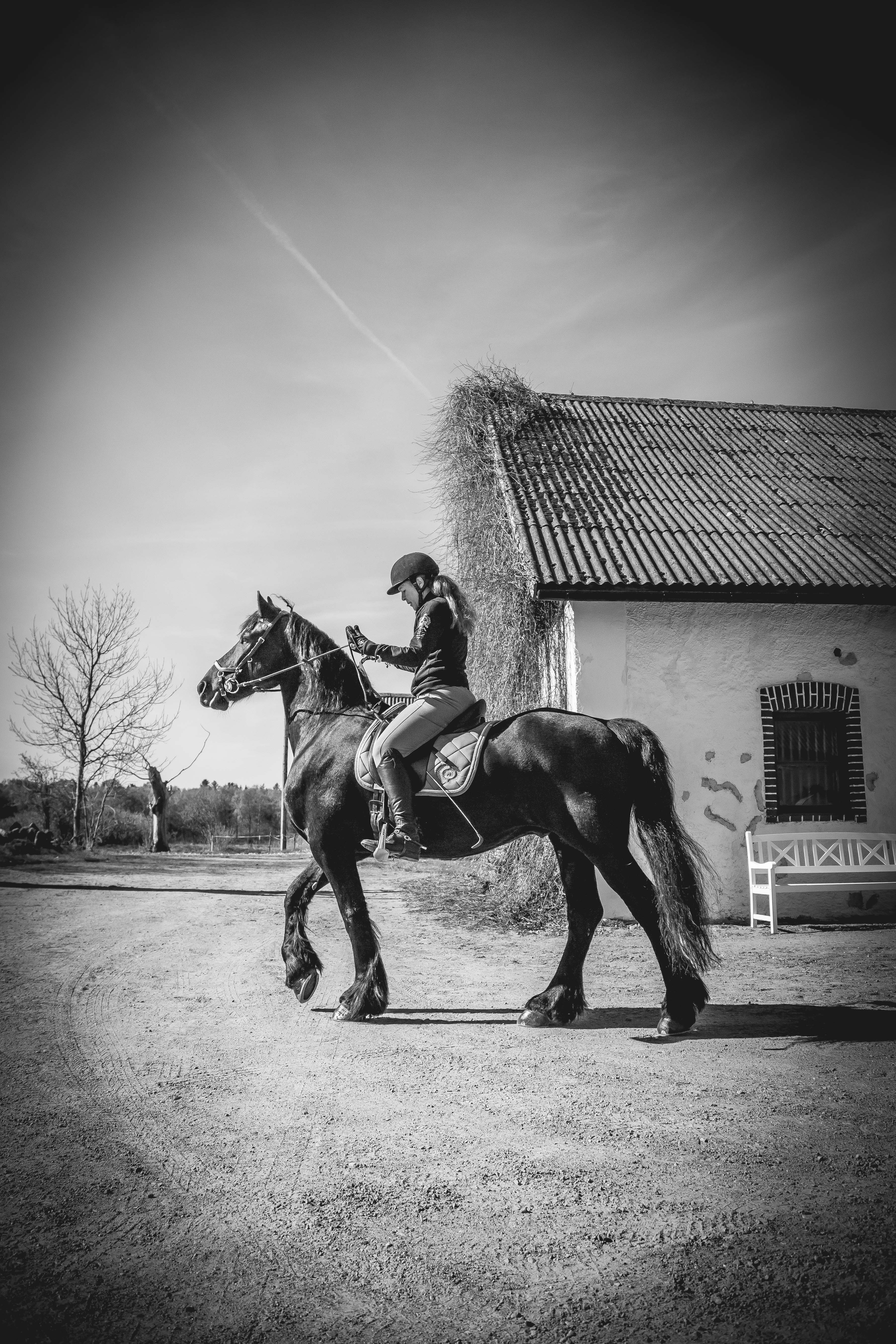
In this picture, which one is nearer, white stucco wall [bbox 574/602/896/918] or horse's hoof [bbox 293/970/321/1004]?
horse's hoof [bbox 293/970/321/1004]

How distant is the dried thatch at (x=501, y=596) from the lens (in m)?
8.80

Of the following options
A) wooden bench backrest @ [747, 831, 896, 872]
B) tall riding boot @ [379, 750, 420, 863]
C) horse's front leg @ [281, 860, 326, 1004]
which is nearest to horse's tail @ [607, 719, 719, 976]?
tall riding boot @ [379, 750, 420, 863]

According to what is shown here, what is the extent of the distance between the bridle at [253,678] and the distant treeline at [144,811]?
55.4 ft

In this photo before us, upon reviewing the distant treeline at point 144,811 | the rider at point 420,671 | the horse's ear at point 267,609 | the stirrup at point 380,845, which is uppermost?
the horse's ear at point 267,609

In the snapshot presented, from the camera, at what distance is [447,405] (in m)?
11.8

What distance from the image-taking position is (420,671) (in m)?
4.69

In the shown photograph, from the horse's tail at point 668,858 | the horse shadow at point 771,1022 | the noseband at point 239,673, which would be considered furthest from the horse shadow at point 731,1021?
the noseband at point 239,673

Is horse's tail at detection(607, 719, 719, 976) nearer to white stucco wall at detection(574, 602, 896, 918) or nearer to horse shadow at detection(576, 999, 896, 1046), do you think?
horse shadow at detection(576, 999, 896, 1046)

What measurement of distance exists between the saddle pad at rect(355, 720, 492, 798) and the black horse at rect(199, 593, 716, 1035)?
0.08 metres

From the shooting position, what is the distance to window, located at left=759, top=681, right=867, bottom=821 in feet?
29.0

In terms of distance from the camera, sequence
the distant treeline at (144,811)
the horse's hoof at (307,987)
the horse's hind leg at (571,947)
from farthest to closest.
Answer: the distant treeline at (144,811)
the horse's hoof at (307,987)
the horse's hind leg at (571,947)

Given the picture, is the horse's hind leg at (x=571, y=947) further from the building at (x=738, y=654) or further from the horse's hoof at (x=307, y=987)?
the building at (x=738, y=654)

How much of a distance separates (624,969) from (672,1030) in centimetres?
202

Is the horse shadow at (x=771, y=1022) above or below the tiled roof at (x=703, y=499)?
below
